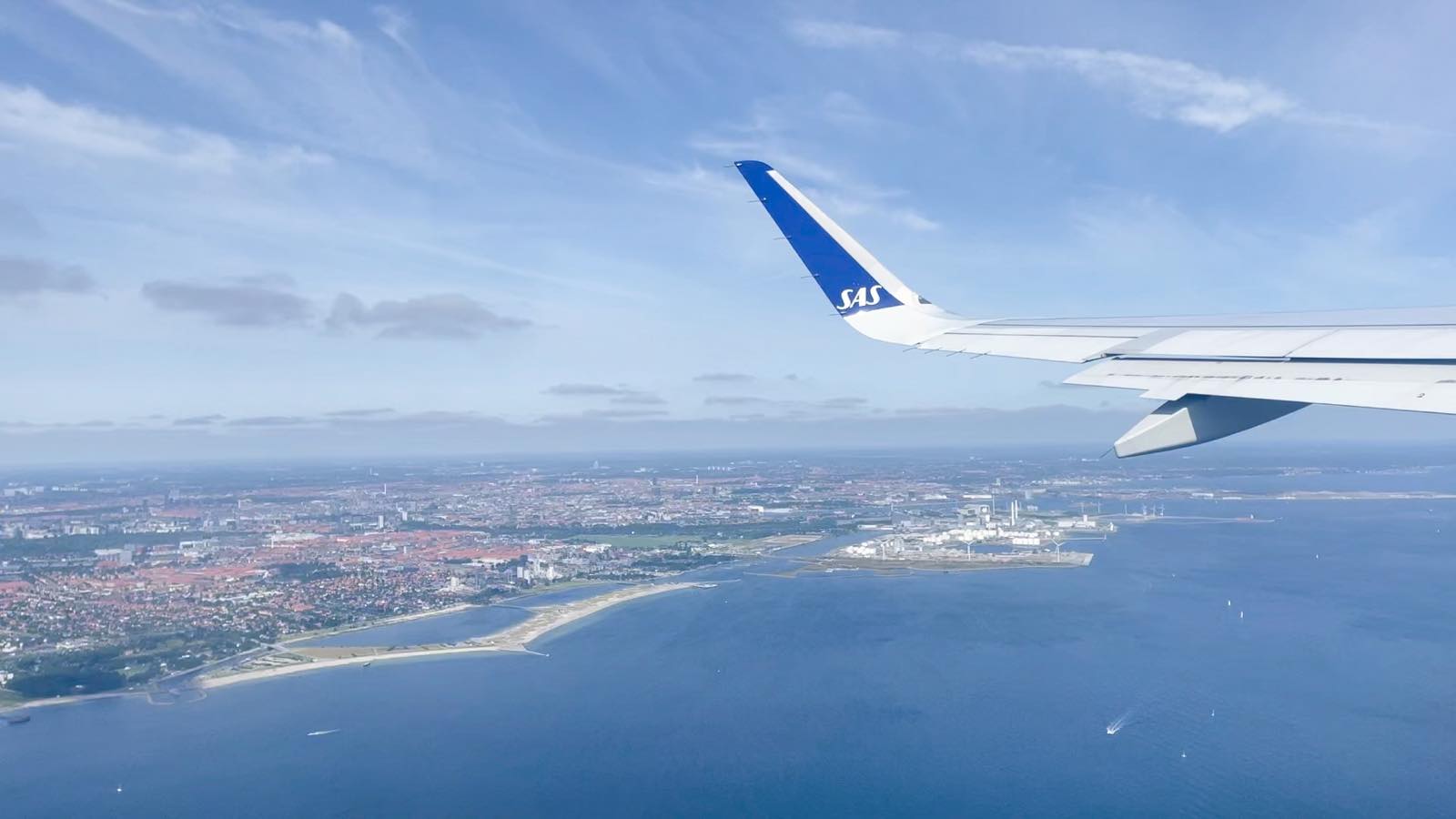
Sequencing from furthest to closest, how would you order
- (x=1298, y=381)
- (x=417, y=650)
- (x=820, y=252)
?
(x=417, y=650)
(x=820, y=252)
(x=1298, y=381)

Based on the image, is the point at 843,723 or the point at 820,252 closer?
the point at 820,252

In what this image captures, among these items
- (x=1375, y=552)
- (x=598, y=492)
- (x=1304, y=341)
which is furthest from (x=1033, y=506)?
(x=1304, y=341)

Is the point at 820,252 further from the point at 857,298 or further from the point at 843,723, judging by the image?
the point at 843,723

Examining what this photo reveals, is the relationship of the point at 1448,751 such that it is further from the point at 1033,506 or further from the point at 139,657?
the point at 1033,506

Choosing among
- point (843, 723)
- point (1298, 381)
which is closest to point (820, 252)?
point (1298, 381)

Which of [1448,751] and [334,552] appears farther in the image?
[334,552]

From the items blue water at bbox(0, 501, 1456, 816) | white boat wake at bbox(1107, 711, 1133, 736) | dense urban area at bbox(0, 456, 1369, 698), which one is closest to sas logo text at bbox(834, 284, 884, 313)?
blue water at bbox(0, 501, 1456, 816)

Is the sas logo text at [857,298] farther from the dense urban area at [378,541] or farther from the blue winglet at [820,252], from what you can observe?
the dense urban area at [378,541]
